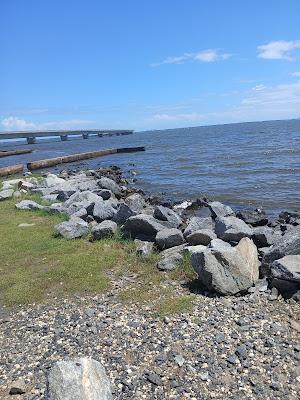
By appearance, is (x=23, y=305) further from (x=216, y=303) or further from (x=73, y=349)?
(x=216, y=303)

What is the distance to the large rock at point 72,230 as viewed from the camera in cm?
1077

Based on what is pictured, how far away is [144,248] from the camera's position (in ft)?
30.6

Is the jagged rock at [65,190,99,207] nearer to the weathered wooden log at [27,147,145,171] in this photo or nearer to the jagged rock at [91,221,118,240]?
the jagged rock at [91,221,118,240]

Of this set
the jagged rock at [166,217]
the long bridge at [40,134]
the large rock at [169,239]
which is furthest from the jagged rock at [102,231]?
the long bridge at [40,134]

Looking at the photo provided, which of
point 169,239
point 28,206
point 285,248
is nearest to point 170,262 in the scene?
point 169,239

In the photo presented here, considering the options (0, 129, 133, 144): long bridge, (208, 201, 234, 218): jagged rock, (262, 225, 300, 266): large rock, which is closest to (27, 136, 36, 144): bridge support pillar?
(0, 129, 133, 144): long bridge

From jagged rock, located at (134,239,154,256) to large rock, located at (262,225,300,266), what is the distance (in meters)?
2.60

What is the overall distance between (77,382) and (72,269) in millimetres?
4561

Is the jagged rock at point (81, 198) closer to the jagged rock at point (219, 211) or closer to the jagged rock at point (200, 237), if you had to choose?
the jagged rock at point (219, 211)

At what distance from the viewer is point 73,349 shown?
5.60m

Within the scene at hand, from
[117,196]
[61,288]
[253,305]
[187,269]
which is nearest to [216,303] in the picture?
[253,305]

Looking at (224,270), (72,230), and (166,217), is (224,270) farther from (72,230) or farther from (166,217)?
(72,230)

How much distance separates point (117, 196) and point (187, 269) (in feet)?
39.5

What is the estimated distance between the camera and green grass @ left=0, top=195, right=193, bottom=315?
7355 millimetres
